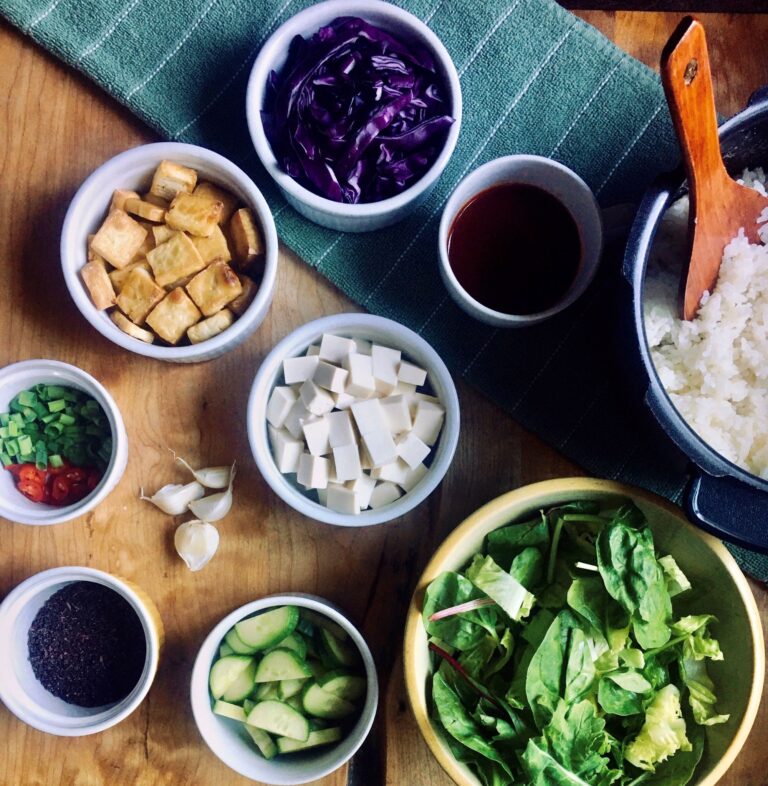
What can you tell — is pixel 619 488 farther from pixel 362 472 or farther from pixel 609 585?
pixel 362 472

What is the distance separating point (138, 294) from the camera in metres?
1.28

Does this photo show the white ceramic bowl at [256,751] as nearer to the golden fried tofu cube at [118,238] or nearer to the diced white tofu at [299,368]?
the diced white tofu at [299,368]

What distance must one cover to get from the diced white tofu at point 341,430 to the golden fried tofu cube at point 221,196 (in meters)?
0.35

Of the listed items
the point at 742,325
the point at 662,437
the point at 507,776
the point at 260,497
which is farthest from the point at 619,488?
the point at 260,497

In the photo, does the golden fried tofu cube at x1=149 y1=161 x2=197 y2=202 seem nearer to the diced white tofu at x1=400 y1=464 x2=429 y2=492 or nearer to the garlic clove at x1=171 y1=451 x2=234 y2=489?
the garlic clove at x1=171 y1=451 x2=234 y2=489

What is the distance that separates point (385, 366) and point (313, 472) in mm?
190

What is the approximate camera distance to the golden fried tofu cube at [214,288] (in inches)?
50.0

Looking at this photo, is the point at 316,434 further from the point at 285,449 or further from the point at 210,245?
the point at 210,245

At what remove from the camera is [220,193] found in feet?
4.34

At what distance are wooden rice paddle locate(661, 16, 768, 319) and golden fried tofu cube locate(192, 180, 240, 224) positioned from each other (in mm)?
656

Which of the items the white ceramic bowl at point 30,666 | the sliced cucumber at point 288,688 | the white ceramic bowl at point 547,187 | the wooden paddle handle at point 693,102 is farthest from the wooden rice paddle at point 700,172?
the white ceramic bowl at point 30,666

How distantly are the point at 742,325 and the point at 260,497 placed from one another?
75cm

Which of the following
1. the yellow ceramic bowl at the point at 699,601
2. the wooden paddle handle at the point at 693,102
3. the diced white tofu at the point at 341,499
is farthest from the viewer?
the diced white tofu at the point at 341,499

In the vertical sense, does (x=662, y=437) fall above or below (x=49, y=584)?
above
